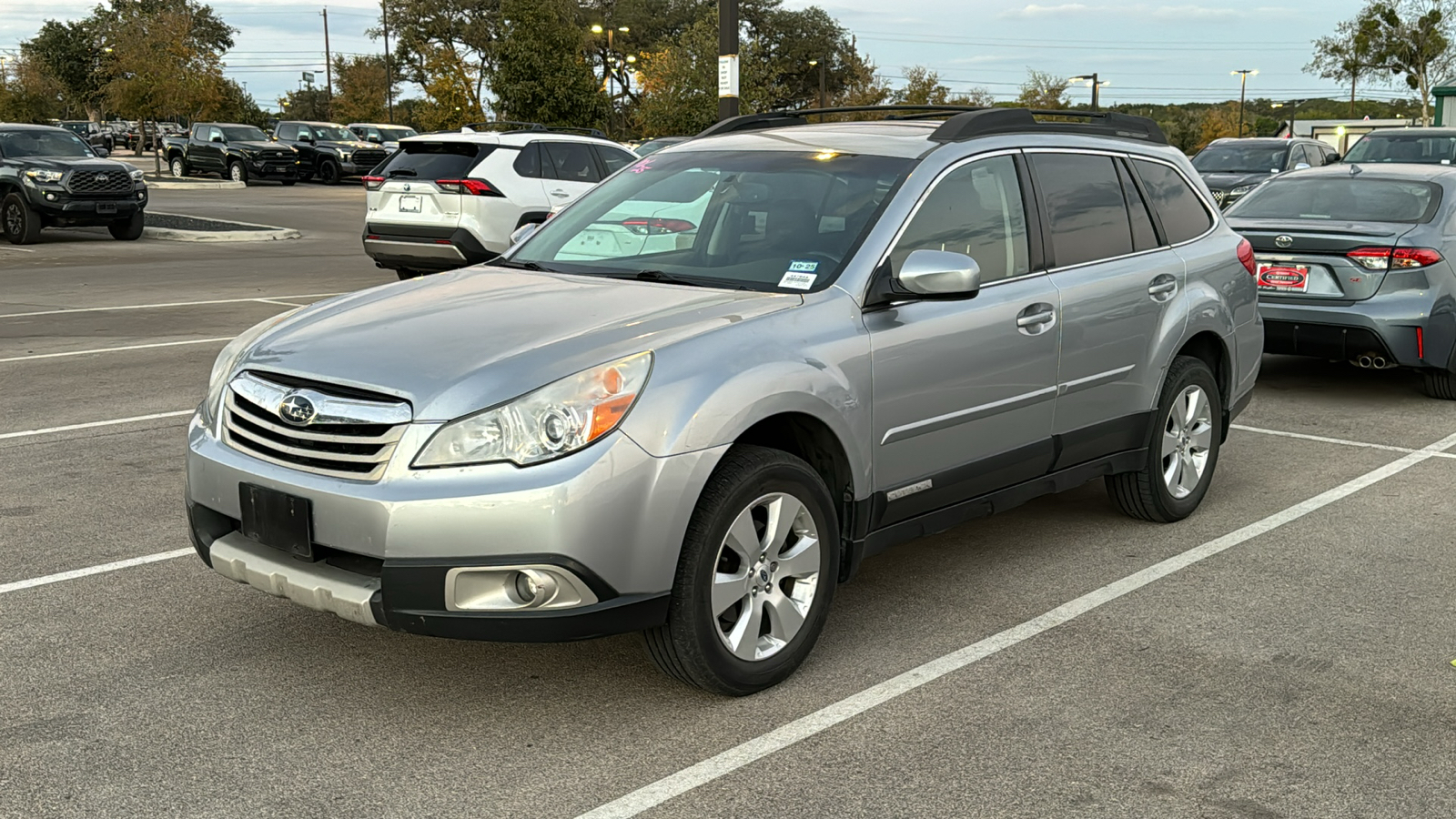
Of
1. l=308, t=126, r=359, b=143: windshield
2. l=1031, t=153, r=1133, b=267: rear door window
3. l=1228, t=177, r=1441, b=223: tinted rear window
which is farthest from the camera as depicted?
l=308, t=126, r=359, b=143: windshield

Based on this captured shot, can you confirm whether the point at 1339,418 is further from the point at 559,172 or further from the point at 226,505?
the point at 559,172

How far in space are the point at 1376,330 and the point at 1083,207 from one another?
4.25m

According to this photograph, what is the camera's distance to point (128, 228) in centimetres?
2138

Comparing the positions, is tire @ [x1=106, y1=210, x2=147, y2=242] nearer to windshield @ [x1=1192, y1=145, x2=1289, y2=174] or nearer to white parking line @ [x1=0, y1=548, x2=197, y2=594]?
windshield @ [x1=1192, y1=145, x2=1289, y2=174]

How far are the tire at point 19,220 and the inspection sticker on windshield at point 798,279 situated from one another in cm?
1894

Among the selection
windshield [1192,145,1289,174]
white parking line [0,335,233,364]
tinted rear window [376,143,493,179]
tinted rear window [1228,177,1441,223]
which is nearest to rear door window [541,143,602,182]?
tinted rear window [376,143,493,179]

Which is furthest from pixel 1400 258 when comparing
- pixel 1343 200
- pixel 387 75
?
pixel 387 75

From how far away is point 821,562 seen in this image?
13.9 feet

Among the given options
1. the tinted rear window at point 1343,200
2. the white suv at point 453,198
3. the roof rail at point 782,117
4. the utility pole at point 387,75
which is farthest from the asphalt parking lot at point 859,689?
the utility pole at point 387,75

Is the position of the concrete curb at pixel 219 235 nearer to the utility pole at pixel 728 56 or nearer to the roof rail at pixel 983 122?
the utility pole at pixel 728 56

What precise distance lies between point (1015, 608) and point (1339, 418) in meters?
4.68

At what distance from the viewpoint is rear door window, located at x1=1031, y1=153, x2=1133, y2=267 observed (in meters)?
5.33

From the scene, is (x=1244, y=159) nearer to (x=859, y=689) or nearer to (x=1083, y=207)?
(x=1083, y=207)

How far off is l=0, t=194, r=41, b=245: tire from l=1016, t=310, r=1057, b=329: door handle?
19066 millimetres
